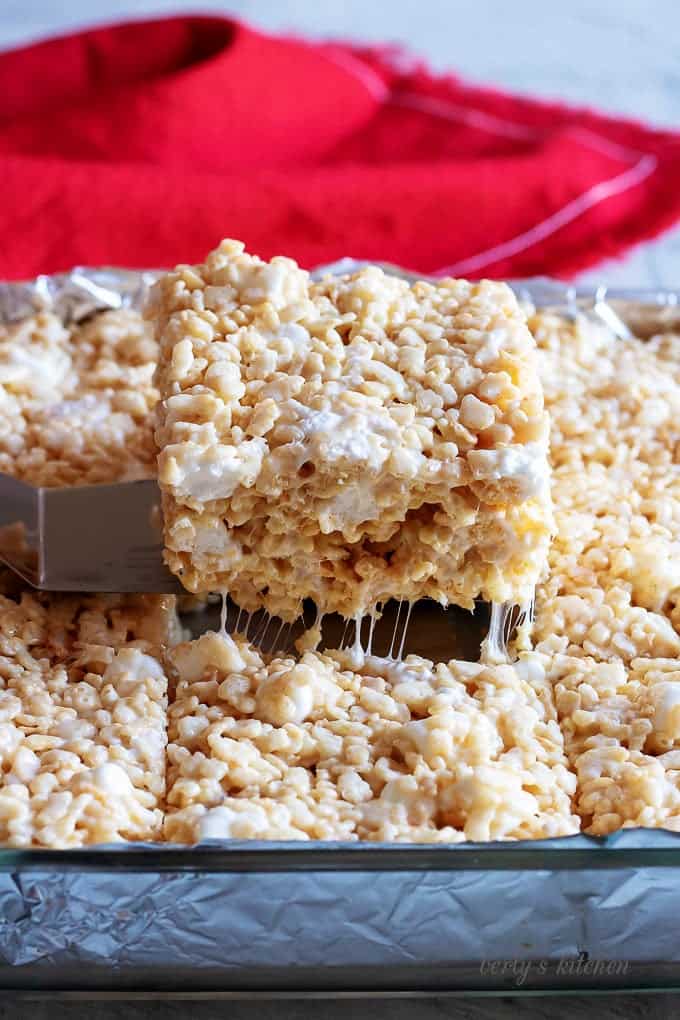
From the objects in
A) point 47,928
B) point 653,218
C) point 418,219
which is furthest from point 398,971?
point 653,218

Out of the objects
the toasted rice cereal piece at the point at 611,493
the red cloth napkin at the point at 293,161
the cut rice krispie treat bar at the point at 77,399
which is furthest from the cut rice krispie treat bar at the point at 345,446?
the red cloth napkin at the point at 293,161

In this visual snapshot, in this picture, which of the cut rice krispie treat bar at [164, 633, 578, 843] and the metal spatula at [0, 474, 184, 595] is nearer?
the cut rice krispie treat bar at [164, 633, 578, 843]

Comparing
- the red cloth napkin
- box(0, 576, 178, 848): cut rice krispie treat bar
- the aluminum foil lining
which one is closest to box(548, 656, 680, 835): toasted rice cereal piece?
the aluminum foil lining

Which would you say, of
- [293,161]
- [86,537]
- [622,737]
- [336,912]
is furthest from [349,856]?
[293,161]

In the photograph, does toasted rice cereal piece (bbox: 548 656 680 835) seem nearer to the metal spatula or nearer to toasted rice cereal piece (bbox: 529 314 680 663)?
toasted rice cereal piece (bbox: 529 314 680 663)

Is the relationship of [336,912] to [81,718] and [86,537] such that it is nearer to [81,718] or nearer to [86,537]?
[81,718]

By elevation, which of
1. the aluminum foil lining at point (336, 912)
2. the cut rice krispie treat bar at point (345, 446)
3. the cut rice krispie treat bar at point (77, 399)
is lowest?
the aluminum foil lining at point (336, 912)

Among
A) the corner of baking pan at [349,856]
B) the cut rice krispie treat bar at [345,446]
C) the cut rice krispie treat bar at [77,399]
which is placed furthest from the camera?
the cut rice krispie treat bar at [77,399]

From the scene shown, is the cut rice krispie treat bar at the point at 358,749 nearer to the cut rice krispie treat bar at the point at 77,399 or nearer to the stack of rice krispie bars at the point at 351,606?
the stack of rice krispie bars at the point at 351,606
